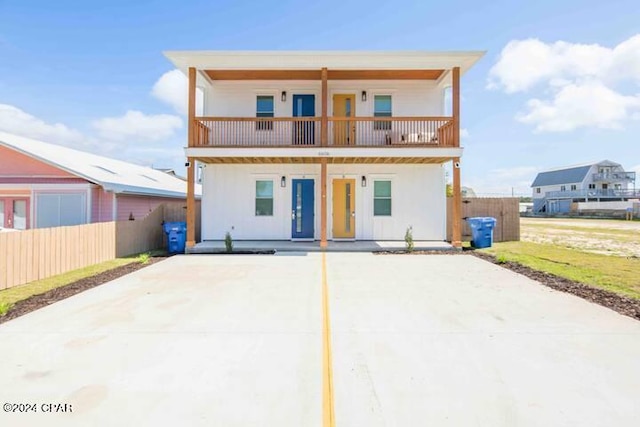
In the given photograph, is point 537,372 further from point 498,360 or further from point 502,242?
point 502,242

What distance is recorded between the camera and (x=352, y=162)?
12547 millimetres

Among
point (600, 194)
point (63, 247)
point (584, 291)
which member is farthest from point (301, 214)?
point (600, 194)

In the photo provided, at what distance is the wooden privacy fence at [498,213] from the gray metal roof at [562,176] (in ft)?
187

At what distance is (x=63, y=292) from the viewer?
619cm

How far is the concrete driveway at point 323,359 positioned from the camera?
263cm

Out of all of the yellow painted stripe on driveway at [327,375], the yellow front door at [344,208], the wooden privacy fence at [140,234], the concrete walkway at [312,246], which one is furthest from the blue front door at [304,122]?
the yellow painted stripe on driveway at [327,375]

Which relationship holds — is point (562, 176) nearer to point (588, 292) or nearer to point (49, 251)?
point (588, 292)

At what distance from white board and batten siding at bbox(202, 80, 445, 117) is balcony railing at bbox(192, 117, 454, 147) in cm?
68

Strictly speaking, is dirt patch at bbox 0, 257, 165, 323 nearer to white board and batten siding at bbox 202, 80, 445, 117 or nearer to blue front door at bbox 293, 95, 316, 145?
blue front door at bbox 293, 95, 316, 145

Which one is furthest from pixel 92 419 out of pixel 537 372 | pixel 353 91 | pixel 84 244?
pixel 353 91

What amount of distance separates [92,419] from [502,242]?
14.8m

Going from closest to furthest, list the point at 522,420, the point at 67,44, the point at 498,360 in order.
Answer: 1. the point at 522,420
2. the point at 498,360
3. the point at 67,44

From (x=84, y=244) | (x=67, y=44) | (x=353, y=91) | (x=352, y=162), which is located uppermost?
(x=67, y=44)

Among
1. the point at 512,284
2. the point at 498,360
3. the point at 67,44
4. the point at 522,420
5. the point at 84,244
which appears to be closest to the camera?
the point at 522,420
